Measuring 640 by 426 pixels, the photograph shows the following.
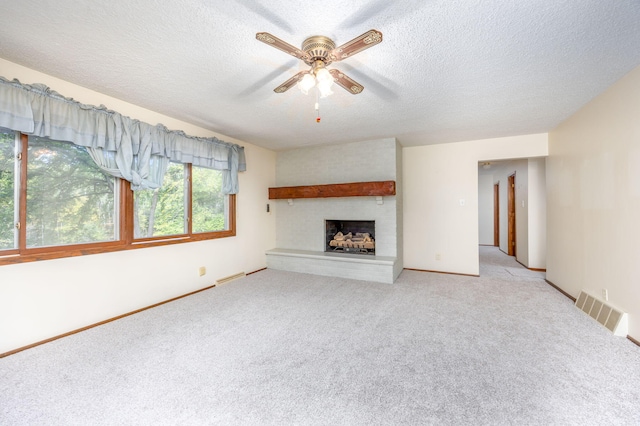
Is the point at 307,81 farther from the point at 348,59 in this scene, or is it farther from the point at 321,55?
the point at 348,59

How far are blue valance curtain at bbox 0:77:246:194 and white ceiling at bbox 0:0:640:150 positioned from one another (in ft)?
0.75

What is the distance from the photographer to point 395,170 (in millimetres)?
3975

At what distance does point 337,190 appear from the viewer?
414cm

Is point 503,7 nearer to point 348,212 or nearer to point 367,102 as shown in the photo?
point 367,102

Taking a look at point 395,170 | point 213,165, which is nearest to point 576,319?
point 395,170

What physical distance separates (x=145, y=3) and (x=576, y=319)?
4288mm

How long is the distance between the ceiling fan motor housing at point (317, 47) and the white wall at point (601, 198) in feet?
8.31

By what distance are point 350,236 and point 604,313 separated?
10.2 feet

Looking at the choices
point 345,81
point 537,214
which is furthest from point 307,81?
point 537,214

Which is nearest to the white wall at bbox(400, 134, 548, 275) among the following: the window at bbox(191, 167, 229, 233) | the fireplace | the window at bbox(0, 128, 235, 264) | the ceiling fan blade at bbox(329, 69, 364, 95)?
the fireplace

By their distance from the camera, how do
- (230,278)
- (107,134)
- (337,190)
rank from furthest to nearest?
(337,190) < (230,278) < (107,134)

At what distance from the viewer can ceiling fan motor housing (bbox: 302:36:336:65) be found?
1.55m

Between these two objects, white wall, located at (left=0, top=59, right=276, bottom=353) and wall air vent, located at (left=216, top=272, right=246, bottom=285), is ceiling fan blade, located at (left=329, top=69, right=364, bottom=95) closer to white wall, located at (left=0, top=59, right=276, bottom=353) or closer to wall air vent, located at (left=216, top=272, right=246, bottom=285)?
white wall, located at (left=0, top=59, right=276, bottom=353)

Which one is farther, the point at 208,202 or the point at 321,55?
the point at 208,202
